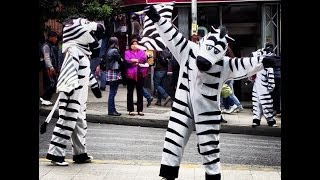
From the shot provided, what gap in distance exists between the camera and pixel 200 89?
636cm

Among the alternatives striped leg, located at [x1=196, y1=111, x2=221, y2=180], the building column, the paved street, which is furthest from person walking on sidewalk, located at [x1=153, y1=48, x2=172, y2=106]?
striped leg, located at [x1=196, y1=111, x2=221, y2=180]

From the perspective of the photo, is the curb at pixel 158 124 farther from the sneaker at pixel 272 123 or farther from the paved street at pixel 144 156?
the paved street at pixel 144 156

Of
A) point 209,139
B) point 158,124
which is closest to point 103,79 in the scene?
point 158,124

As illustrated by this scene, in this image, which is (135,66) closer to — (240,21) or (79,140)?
(79,140)

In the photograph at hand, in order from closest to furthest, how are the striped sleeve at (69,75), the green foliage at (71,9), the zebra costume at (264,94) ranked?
the striped sleeve at (69,75) < the zebra costume at (264,94) < the green foliage at (71,9)

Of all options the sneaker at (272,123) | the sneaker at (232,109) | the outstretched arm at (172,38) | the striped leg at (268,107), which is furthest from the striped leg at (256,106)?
the outstretched arm at (172,38)

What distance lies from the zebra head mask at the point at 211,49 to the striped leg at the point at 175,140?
0.57 metres

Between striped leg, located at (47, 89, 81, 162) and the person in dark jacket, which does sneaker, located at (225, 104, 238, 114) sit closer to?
the person in dark jacket

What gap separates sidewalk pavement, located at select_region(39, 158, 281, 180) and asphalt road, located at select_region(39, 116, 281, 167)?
23.0 inches

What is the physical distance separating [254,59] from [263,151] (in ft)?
13.4

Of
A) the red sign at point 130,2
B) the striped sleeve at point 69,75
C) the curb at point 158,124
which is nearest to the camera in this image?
the striped sleeve at point 69,75

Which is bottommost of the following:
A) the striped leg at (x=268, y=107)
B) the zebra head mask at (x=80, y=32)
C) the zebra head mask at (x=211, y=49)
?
the striped leg at (x=268, y=107)

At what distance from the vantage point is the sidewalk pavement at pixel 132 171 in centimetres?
739
